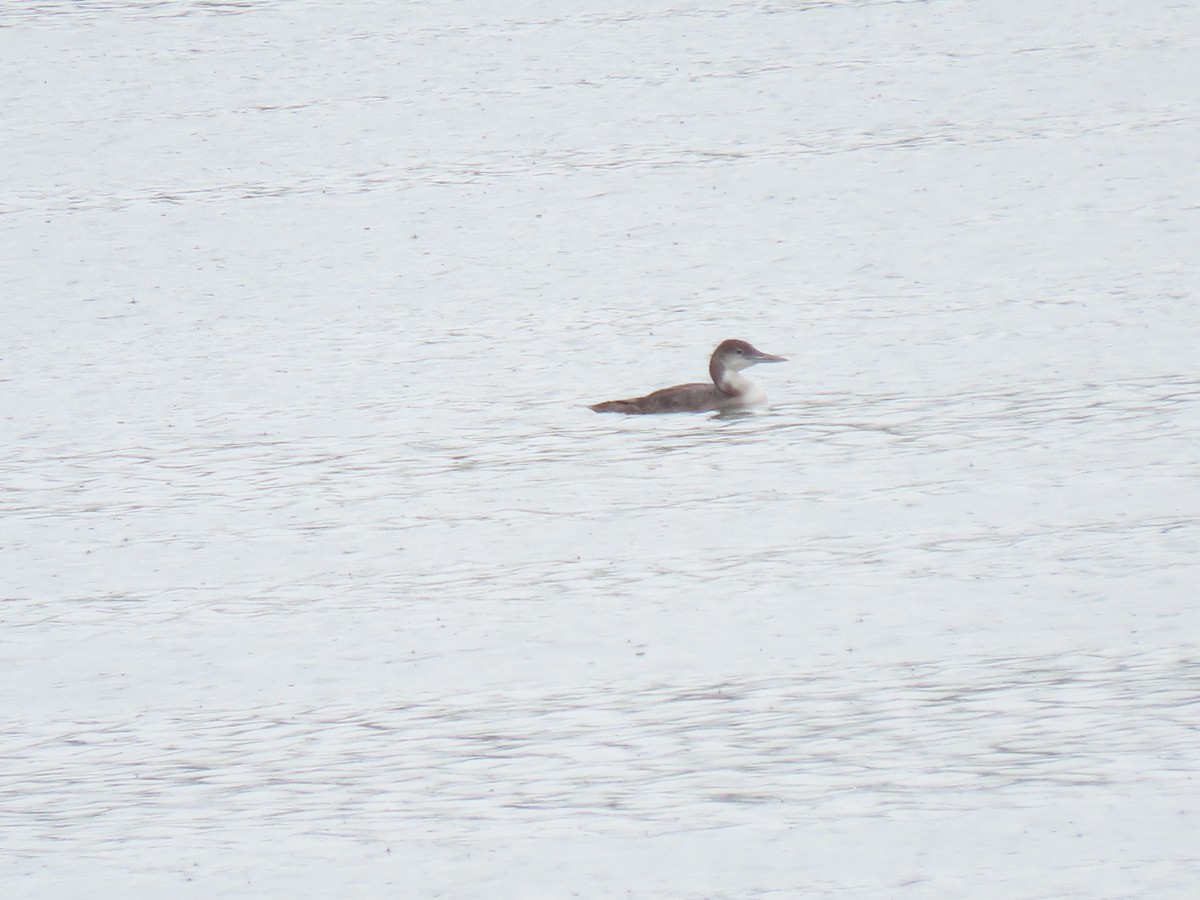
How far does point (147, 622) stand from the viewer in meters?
5.47

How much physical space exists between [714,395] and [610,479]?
88cm

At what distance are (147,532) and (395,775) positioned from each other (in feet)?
7.40

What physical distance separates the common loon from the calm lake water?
0.09m

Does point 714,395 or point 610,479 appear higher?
point 714,395

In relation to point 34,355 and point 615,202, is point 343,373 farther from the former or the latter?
point 615,202

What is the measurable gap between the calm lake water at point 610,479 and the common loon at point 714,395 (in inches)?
3.4

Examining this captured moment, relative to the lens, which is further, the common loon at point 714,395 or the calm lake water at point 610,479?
the common loon at point 714,395

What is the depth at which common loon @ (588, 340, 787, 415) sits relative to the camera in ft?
23.8

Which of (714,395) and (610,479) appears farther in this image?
(714,395)

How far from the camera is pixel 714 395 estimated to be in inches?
287

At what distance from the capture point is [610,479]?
6586 millimetres

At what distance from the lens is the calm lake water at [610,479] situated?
405 centimetres

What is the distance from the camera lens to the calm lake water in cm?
405

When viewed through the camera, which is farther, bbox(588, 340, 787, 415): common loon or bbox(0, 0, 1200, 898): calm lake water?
bbox(588, 340, 787, 415): common loon
